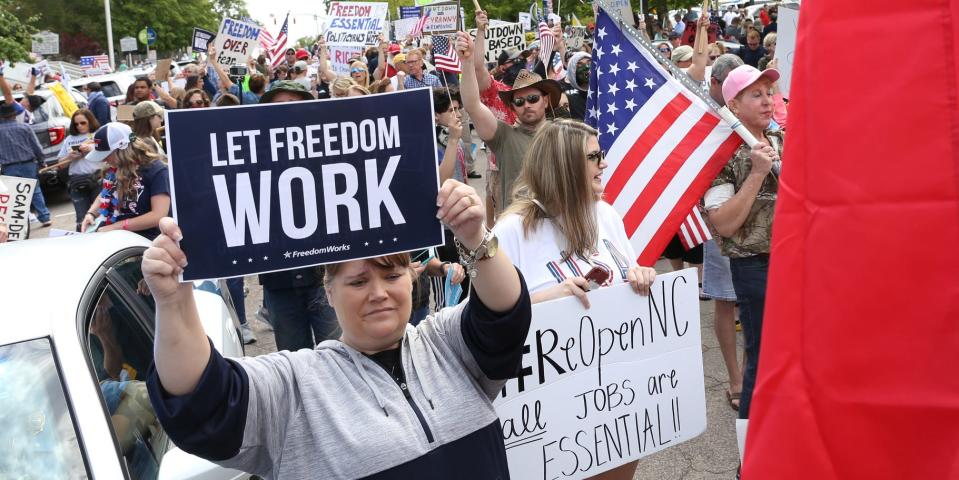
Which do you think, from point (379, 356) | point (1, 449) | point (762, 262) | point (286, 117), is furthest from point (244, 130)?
point (762, 262)

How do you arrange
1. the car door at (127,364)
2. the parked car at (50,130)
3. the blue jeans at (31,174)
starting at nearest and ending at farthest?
the car door at (127,364) < the blue jeans at (31,174) < the parked car at (50,130)

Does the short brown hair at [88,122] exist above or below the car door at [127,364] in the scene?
above

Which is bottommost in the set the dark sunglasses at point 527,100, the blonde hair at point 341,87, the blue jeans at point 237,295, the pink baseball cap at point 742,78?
the blue jeans at point 237,295

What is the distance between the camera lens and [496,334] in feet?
6.95

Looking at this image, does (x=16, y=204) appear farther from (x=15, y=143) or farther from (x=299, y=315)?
(x=15, y=143)

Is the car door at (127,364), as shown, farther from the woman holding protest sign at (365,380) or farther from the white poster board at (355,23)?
the white poster board at (355,23)

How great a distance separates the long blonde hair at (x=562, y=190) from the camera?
3453mm

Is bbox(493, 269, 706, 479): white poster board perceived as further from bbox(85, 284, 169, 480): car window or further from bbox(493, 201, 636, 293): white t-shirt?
bbox(85, 284, 169, 480): car window

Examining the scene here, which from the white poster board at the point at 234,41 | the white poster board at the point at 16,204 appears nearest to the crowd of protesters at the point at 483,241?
the white poster board at the point at 16,204

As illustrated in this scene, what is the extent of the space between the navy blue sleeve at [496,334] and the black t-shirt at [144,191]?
417 centimetres

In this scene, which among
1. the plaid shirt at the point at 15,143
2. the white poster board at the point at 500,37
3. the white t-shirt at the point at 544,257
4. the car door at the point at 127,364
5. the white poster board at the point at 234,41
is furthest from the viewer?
the white poster board at the point at 234,41

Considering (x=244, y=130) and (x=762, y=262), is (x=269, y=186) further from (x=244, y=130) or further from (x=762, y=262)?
(x=762, y=262)

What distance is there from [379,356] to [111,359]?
1.24 metres

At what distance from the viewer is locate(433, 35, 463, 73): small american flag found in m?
10.3
